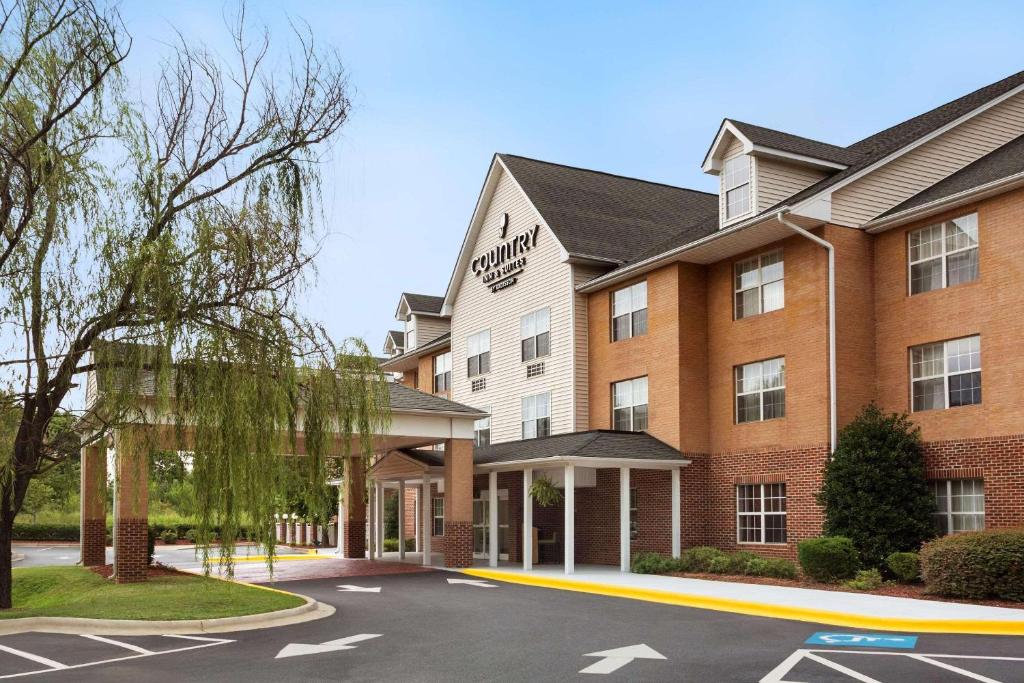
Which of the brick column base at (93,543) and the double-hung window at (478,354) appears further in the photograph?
the double-hung window at (478,354)

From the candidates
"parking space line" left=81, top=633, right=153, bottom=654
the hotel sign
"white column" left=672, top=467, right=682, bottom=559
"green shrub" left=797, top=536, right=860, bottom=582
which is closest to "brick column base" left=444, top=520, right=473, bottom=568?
"white column" left=672, top=467, right=682, bottom=559

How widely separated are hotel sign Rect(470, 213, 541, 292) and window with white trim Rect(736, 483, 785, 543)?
1119 centimetres

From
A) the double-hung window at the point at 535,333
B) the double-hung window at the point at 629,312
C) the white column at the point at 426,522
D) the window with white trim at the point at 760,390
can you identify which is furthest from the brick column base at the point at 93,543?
the window with white trim at the point at 760,390

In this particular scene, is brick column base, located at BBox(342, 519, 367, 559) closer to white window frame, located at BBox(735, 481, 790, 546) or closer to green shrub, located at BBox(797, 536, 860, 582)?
white window frame, located at BBox(735, 481, 790, 546)

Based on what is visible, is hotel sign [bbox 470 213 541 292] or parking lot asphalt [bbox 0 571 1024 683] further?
hotel sign [bbox 470 213 541 292]

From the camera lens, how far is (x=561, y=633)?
15.6 metres

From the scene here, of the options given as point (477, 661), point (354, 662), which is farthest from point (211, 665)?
point (477, 661)

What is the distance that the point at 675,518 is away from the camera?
2733 centimetres

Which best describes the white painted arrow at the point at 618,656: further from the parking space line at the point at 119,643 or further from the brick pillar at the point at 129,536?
the brick pillar at the point at 129,536

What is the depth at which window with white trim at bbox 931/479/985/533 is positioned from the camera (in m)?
22.0

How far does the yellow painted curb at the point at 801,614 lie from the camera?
15.2m

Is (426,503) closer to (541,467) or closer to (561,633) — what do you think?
(541,467)

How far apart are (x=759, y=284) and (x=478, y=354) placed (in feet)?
43.0

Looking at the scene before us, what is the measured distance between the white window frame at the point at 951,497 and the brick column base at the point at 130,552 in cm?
1726
